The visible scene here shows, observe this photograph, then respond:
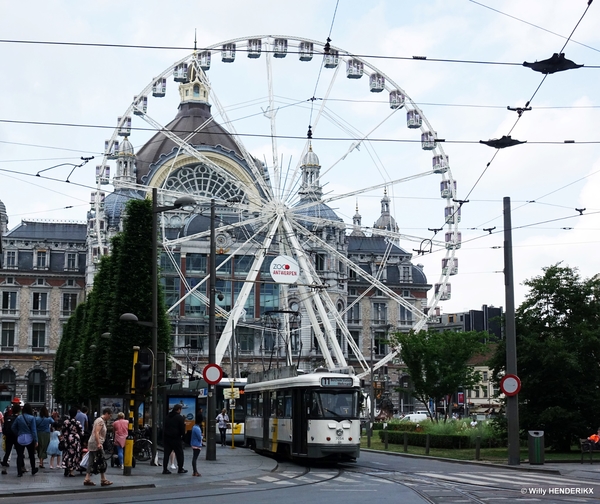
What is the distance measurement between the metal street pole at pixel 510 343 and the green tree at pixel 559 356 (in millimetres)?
4982

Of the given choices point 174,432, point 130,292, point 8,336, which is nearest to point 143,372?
point 174,432

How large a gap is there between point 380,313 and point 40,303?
42.6 metres

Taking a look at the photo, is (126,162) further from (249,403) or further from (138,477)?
(138,477)

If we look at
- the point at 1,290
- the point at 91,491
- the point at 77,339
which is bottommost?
the point at 91,491

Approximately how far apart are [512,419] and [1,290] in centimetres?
9742

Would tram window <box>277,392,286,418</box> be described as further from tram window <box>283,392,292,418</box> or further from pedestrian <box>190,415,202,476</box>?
pedestrian <box>190,415,202,476</box>

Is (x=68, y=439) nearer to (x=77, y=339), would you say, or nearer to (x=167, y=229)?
(x=77, y=339)

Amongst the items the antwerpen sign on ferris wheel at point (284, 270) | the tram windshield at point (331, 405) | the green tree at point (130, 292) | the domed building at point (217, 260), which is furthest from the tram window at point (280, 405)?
the domed building at point (217, 260)

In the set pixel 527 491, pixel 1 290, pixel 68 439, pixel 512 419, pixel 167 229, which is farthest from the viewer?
pixel 1 290

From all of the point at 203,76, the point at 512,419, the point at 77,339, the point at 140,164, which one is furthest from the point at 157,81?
the point at 140,164

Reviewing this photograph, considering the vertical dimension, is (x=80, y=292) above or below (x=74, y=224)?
below

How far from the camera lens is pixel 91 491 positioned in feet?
76.4

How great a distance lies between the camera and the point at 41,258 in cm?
12506

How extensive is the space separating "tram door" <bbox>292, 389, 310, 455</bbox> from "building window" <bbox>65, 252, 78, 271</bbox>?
96.6 m
